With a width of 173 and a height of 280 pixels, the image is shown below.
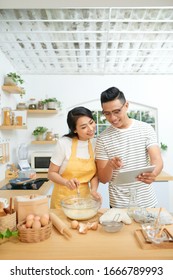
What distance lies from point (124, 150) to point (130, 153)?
4 cm

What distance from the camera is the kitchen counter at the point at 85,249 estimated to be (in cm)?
107

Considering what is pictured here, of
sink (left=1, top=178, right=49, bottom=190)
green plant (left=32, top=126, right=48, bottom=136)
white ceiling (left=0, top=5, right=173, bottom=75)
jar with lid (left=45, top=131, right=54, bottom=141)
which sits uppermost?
white ceiling (left=0, top=5, right=173, bottom=75)

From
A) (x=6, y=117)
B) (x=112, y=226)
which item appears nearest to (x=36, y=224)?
(x=112, y=226)

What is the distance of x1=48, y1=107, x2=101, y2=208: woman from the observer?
6.02 feet

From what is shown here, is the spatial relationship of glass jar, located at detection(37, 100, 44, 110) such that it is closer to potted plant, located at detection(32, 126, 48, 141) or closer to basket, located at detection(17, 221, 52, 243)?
potted plant, located at detection(32, 126, 48, 141)

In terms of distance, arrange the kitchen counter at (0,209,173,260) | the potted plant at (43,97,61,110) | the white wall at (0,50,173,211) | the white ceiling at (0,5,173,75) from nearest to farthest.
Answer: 1. the kitchen counter at (0,209,173,260)
2. the white ceiling at (0,5,173,75)
3. the potted plant at (43,97,61,110)
4. the white wall at (0,50,173,211)

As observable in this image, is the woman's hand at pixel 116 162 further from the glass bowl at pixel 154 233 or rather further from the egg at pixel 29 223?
the egg at pixel 29 223

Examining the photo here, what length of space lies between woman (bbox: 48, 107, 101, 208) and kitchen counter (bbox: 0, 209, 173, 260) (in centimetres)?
59

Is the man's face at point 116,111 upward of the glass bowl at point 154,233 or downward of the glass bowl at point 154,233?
upward

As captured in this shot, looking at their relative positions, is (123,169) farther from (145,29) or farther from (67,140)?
(145,29)

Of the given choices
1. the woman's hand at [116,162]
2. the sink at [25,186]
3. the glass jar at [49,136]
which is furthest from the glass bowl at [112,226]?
the glass jar at [49,136]

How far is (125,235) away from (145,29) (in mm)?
2542

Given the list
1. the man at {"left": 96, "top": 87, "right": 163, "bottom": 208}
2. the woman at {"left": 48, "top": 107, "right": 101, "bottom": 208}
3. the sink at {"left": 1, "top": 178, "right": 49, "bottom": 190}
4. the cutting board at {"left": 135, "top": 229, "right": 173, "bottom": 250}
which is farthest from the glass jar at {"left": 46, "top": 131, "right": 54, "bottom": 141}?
the cutting board at {"left": 135, "top": 229, "right": 173, "bottom": 250}

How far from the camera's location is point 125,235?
4.15 feet
